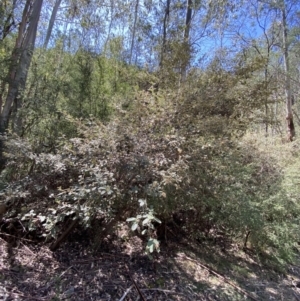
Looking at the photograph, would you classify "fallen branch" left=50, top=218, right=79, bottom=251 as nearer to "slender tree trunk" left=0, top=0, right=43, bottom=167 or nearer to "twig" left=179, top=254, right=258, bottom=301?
"twig" left=179, top=254, right=258, bottom=301

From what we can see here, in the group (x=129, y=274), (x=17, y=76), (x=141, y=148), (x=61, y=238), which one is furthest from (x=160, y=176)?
(x=17, y=76)

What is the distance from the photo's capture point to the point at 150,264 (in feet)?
9.82

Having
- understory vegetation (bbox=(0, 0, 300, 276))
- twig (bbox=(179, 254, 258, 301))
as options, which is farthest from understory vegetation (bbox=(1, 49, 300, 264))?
twig (bbox=(179, 254, 258, 301))

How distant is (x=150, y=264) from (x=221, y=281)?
851 millimetres

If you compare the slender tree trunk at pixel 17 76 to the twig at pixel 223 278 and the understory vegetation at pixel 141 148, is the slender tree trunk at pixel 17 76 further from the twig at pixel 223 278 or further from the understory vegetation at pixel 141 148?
the twig at pixel 223 278

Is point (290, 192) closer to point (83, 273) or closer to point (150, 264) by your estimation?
point (150, 264)

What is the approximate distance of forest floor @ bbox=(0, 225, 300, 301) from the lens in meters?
2.32

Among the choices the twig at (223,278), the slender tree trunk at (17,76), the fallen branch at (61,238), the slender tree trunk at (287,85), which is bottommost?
the twig at (223,278)

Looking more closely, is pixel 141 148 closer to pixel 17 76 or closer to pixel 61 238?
pixel 61 238

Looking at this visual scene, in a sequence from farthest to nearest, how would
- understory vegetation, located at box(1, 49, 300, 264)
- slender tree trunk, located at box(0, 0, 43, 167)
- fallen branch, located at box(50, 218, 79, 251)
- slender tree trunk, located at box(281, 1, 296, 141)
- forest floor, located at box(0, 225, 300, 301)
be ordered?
slender tree trunk, located at box(281, 1, 296, 141)
slender tree trunk, located at box(0, 0, 43, 167)
fallen branch, located at box(50, 218, 79, 251)
understory vegetation, located at box(1, 49, 300, 264)
forest floor, located at box(0, 225, 300, 301)

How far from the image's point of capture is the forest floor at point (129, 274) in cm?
232

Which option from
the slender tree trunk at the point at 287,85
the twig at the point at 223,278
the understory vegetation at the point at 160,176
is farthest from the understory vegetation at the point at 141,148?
the slender tree trunk at the point at 287,85

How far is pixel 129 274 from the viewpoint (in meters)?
2.68

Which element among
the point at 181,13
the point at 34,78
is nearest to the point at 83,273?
the point at 34,78
